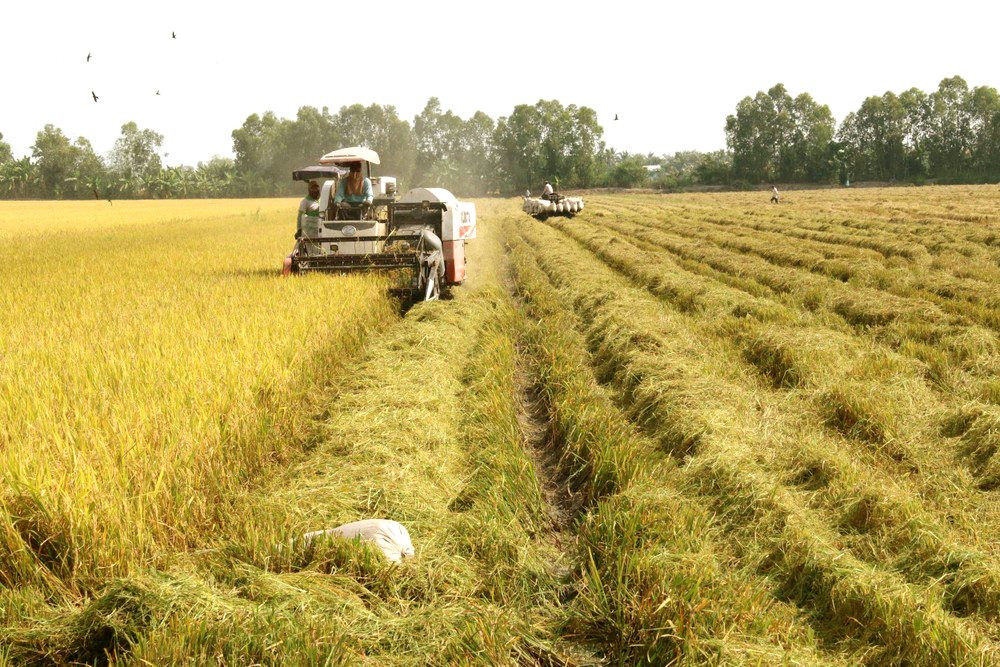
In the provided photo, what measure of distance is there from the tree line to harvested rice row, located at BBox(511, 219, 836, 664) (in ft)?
236

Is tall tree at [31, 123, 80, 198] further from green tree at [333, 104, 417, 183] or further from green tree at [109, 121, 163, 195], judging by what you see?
green tree at [333, 104, 417, 183]

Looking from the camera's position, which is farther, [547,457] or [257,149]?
[257,149]

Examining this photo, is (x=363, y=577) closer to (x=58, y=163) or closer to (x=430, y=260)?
(x=430, y=260)

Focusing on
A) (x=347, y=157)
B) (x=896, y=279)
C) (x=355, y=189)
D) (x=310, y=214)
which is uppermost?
(x=347, y=157)

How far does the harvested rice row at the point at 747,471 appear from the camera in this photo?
2.55 meters

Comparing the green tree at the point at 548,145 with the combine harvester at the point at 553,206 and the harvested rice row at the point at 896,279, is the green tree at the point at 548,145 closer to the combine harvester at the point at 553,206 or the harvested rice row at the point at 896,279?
the combine harvester at the point at 553,206

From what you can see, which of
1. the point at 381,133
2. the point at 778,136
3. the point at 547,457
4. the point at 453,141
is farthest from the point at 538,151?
the point at 547,457

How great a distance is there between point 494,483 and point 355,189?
25.0ft

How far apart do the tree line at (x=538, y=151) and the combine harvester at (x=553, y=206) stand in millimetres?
48182

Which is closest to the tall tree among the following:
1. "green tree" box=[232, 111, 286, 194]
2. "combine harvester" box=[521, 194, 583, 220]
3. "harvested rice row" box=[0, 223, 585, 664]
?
"green tree" box=[232, 111, 286, 194]

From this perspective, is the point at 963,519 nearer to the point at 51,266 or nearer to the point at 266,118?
the point at 51,266

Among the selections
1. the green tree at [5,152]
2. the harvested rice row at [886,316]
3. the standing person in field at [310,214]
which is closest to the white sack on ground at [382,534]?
the harvested rice row at [886,316]

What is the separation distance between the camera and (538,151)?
7800cm

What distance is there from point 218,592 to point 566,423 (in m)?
2.83
